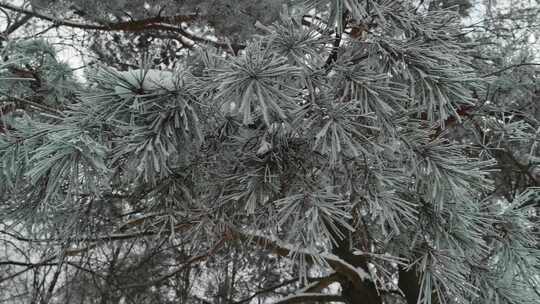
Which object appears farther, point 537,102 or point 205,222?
point 537,102

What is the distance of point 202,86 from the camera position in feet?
3.50

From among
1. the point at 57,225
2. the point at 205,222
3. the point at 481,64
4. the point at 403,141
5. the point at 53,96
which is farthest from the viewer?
the point at 481,64

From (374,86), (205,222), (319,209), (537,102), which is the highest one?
(537,102)

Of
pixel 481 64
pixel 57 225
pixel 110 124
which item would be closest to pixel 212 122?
pixel 110 124

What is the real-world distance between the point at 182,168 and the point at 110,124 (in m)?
0.27

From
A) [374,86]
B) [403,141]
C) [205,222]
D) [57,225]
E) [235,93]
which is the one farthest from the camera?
[57,225]

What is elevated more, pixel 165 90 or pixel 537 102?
pixel 537 102

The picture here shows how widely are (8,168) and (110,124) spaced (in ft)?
0.87

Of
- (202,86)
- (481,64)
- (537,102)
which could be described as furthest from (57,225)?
(537,102)

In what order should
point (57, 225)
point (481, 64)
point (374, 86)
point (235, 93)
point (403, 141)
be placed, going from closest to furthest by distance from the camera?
point (235, 93)
point (374, 86)
point (403, 141)
point (57, 225)
point (481, 64)

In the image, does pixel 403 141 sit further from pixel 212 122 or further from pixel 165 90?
pixel 165 90

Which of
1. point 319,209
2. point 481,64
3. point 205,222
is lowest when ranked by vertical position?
point 319,209

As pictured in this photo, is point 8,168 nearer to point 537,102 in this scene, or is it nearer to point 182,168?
point 182,168

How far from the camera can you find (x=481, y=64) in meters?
2.80
